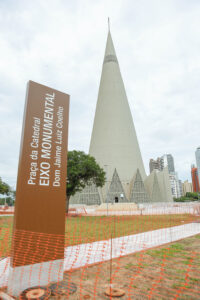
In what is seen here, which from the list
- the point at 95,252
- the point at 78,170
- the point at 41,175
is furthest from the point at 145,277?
the point at 78,170

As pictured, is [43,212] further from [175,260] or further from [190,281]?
[175,260]

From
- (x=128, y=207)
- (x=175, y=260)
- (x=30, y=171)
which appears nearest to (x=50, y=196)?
(x=30, y=171)

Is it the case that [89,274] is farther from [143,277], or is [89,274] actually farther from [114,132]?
[114,132]

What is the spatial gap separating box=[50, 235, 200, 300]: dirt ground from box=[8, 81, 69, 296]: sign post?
2.64 feet

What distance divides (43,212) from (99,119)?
48.9 meters

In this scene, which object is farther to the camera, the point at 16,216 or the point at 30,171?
the point at 30,171

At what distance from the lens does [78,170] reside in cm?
2231

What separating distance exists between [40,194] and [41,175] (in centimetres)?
44

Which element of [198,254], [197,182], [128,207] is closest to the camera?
[198,254]

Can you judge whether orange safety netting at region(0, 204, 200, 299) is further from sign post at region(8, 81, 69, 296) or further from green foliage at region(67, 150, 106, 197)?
green foliage at region(67, 150, 106, 197)

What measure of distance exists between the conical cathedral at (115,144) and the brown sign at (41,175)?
1495 inches

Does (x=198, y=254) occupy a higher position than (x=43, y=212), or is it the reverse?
(x=43, y=212)

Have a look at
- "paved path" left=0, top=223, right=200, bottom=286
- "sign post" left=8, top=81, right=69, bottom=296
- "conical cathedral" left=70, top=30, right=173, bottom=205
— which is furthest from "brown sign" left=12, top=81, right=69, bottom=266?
"conical cathedral" left=70, top=30, right=173, bottom=205

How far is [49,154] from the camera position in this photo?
16.7ft
